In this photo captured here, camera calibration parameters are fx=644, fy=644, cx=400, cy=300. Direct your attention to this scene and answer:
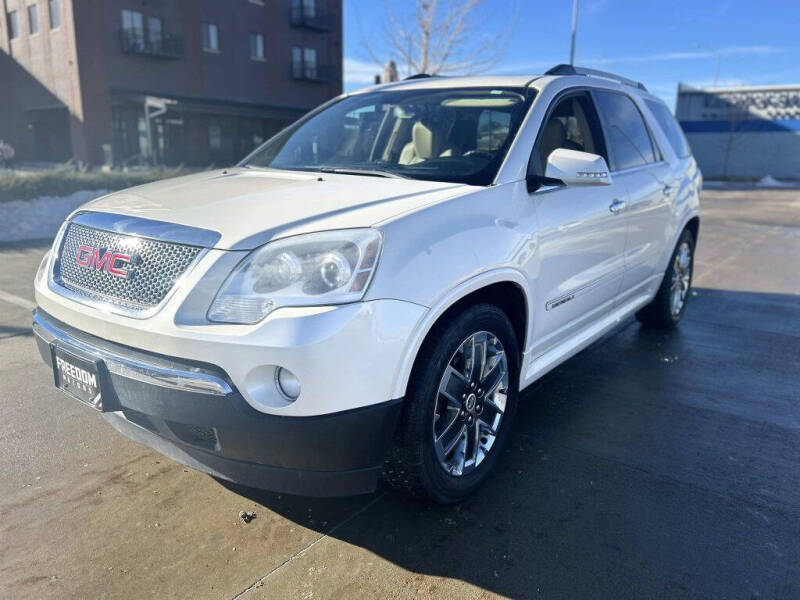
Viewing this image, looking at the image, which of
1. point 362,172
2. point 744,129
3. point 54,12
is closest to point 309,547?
point 362,172

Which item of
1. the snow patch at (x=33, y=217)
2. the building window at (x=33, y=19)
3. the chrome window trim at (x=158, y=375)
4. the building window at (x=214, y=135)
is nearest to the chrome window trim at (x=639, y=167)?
the chrome window trim at (x=158, y=375)

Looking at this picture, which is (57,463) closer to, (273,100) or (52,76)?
(52,76)

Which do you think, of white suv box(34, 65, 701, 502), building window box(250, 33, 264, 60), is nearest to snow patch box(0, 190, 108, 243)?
white suv box(34, 65, 701, 502)

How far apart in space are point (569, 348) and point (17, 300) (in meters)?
5.17

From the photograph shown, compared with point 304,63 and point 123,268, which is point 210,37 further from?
→ point 123,268

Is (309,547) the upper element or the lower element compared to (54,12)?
lower

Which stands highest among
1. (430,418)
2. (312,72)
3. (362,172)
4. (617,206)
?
(312,72)

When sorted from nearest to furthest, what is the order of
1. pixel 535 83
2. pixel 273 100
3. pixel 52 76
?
pixel 535 83
pixel 52 76
pixel 273 100

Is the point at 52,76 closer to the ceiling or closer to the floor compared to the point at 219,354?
closer to the ceiling

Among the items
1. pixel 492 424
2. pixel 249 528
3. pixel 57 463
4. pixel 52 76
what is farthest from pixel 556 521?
pixel 52 76

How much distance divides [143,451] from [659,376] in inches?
129

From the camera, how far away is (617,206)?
12.4 feet

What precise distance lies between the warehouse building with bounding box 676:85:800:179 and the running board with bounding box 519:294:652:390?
3802 cm

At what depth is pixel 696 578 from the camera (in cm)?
233
